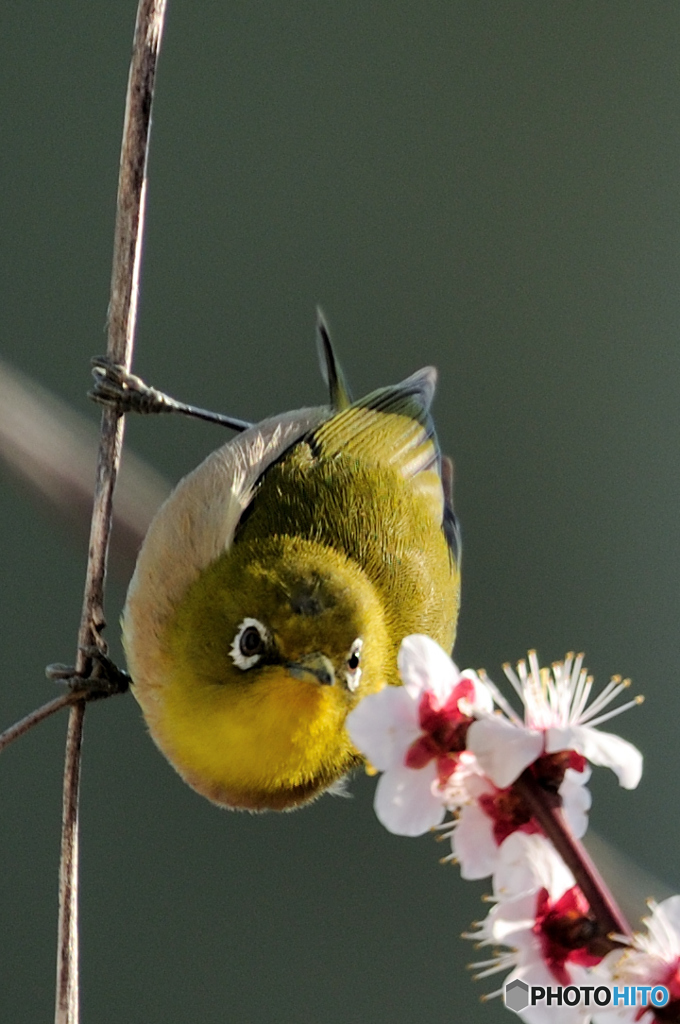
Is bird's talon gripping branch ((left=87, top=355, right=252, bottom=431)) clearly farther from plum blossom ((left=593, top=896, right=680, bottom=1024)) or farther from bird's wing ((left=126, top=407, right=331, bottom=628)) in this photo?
plum blossom ((left=593, top=896, right=680, bottom=1024))

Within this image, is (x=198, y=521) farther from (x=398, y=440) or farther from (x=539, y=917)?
(x=539, y=917)

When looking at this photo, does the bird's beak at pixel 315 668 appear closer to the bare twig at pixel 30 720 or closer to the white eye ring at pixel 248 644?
the white eye ring at pixel 248 644

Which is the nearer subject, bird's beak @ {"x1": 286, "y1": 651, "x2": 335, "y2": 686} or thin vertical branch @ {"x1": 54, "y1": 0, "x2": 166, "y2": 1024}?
thin vertical branch @ {"x1": 54, "y1": 0, "x2": 166, "y2": 1024}

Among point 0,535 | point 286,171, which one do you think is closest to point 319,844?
point 0,535

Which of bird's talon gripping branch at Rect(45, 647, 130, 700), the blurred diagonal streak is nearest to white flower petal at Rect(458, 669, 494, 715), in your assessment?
bird's talon gripping branch at Rect(45, 647, 130, 700)

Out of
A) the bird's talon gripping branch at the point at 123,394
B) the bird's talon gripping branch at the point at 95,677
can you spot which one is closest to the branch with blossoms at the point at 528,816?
the bird's talon gripping branch at the point at 95,677

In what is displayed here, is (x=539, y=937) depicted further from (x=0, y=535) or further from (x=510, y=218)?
(x=510, y=218)

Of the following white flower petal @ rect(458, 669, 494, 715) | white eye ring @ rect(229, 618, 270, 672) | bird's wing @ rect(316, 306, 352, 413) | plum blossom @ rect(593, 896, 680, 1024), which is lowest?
plum blossom @ rect(593, 896, 680, 1024)
